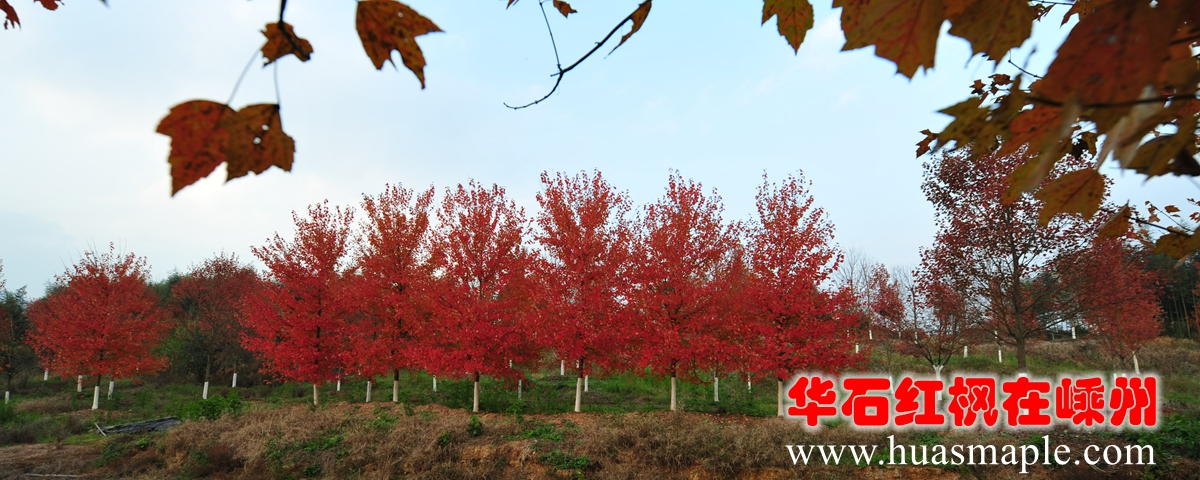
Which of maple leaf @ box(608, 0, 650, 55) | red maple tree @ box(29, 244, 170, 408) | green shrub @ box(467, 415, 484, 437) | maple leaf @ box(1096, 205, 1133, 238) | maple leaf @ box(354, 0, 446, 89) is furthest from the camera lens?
red maple tree @ box(29, 244, 170, 408)

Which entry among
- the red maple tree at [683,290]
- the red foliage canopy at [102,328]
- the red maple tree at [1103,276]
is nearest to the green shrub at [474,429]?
the red maple tree at [683,290]

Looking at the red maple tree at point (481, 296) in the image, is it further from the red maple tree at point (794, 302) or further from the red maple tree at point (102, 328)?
the red maple tree at point (102, 328)

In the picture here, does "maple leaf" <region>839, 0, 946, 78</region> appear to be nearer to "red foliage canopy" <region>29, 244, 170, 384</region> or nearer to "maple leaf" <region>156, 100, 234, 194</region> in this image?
"maple leaf" <region>156, 100, 234, 194</region>

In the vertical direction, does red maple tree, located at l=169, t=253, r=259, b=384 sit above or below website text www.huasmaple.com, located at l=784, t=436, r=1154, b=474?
above

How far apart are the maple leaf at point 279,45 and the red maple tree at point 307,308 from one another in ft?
45.3

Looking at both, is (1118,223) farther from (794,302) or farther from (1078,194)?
(794,302)

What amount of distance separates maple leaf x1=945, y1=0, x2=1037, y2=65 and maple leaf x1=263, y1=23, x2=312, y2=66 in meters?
0.83

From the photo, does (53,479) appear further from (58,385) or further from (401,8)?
(58,385)

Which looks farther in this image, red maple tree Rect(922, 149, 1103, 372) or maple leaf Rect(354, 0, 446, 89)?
red maple tree Rect(922, 149, 1103, 372)

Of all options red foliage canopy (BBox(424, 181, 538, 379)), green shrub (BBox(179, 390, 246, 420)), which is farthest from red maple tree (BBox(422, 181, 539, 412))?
green shrub (BBox(179, 390, 246, 420))

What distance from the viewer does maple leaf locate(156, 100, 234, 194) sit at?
25.7 inches

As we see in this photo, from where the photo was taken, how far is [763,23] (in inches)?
39.6

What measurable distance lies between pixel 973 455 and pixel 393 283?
498 inches

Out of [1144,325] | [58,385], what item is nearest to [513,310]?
[1144,325]
